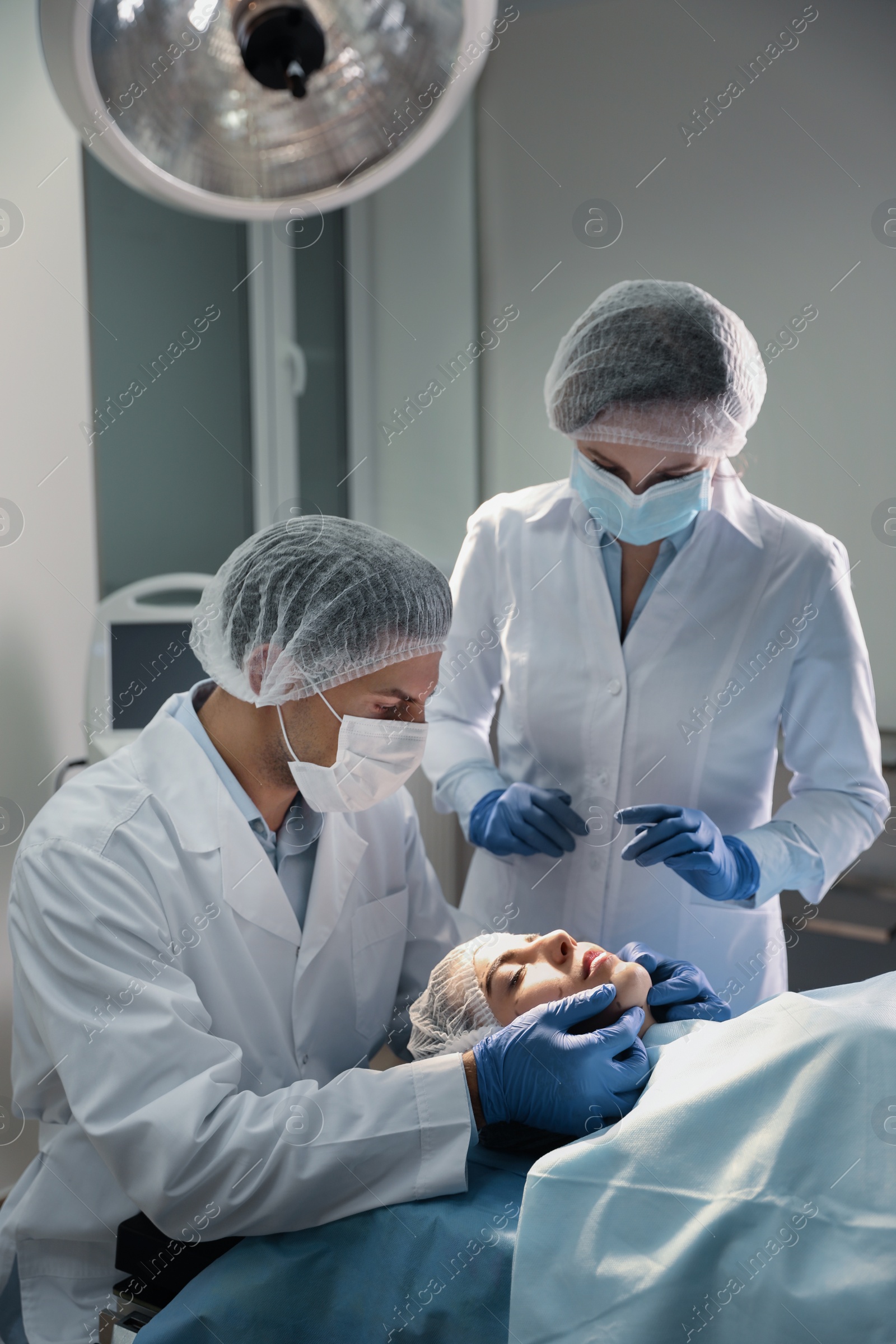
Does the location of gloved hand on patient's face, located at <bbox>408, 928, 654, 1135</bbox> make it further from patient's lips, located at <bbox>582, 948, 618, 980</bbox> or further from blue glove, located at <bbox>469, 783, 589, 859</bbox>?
blue glove, located at <bbox>469, 783, 589, 859</bbox>

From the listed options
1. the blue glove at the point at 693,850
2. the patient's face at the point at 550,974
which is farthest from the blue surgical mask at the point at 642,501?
the patient's face at the point at 550,974

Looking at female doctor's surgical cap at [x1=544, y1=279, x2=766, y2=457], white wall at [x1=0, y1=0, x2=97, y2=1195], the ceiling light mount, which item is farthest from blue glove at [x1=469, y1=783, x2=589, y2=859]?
white wall at [x1=0, y1=0, x2=97, y2=1195]

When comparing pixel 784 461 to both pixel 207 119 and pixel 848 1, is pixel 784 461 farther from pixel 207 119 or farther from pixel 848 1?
pixel 207 119

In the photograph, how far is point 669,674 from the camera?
152 cm

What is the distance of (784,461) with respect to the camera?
2.41 m

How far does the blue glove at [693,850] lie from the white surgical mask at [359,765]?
32 cm

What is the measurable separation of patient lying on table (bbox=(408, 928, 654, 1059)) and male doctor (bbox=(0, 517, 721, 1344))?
0.07 metres

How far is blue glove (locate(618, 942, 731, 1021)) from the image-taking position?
1331mm

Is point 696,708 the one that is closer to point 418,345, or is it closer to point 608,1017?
point 608,1017

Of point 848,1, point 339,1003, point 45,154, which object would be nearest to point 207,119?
point 339,1003

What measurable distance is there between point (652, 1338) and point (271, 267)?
272cm

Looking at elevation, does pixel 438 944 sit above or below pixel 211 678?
below

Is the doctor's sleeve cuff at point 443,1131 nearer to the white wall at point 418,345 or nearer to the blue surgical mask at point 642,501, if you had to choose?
the blue surgical mask at point 642,501

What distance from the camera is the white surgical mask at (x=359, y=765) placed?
1283 mm
